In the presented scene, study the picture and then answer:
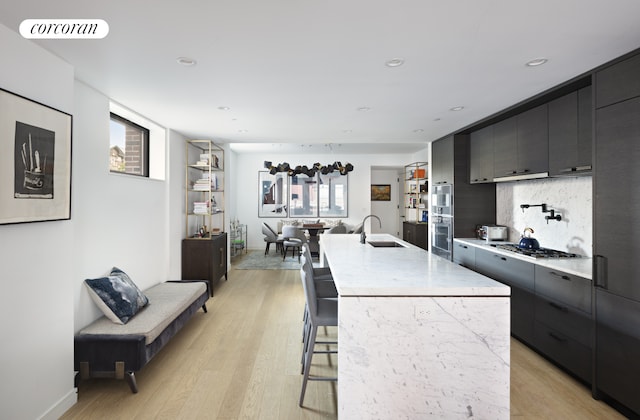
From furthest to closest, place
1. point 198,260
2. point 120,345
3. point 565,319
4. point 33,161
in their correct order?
1. point 198,260
2. point 565,319
3. point 120,345
4. point 33,161

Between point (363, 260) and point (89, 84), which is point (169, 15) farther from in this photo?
point (363, 260)

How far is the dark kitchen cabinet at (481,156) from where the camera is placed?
4.27 metres

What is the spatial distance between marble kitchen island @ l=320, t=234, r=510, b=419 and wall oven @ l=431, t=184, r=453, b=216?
3.33 meters

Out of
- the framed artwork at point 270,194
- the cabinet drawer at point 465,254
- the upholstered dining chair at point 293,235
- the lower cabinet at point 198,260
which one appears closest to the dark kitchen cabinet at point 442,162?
the cabinet drawer at point 465,254

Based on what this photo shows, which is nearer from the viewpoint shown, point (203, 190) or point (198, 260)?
point (198, 260)

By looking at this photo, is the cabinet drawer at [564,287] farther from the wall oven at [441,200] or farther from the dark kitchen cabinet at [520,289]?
the wall oven at [441,200]

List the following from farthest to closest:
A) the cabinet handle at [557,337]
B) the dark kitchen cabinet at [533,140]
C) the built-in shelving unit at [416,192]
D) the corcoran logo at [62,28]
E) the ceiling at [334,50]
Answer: the built-in shelving unit at [416,192], the dark kitchen cabinet at [533,140], the cabinet handle at [557,337], the corcoran logo at [62,28], the ceiling at [334,50]

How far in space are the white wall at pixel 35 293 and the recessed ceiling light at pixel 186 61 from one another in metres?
0.81

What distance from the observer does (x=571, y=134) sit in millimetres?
2891

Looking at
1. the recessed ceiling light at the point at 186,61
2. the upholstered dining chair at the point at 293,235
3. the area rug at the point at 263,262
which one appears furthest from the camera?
the upholstered dining chair at the point at 293,235

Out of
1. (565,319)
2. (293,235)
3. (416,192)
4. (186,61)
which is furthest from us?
(416,192)

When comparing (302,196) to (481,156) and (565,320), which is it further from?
(565,320)

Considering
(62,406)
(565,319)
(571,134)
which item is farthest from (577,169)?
(62,406)

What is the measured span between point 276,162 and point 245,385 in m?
7.33
